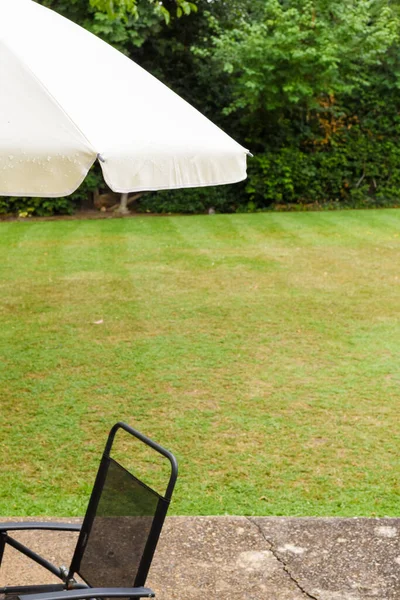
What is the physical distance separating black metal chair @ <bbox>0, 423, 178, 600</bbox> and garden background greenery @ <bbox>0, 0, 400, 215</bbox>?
15779 mm

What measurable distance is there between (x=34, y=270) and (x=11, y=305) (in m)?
2.21

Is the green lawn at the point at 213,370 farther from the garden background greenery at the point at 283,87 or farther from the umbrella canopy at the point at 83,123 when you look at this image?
the garden background greenery at the point at 283,87

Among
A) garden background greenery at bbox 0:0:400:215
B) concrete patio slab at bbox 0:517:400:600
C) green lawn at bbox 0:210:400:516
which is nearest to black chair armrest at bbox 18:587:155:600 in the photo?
concrete patio slab at bbox 0:517:400:600

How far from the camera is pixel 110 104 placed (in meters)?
3.34

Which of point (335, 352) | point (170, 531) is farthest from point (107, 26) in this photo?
point (170, 531)

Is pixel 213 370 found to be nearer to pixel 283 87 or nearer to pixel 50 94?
pixel 50 94

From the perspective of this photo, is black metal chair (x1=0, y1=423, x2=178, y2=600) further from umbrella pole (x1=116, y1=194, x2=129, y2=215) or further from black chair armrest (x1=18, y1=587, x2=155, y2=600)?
umbrella pole (x1=116, y1=194, x2=129, y2=215)

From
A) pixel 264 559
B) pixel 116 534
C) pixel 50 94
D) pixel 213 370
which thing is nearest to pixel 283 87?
pixel 213 370

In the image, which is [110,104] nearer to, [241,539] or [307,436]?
[241,539]

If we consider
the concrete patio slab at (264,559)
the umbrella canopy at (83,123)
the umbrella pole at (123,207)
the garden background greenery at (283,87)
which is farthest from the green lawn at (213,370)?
the garden background greenery at (283,87)

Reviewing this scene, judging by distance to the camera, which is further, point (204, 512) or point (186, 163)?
point (204, 512)

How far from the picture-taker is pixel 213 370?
7.87 metres

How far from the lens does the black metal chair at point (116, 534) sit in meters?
2.96

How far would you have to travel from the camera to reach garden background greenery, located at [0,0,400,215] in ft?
60.5
